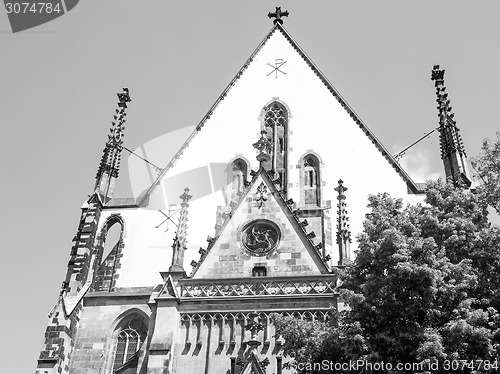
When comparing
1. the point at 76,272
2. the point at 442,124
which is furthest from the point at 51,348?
the point at 442,124

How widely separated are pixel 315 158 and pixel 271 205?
399cm

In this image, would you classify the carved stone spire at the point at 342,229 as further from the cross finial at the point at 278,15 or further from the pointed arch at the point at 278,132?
the cross finial at the point at 278,15

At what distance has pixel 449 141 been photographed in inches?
880

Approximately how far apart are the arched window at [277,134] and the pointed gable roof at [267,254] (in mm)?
2449

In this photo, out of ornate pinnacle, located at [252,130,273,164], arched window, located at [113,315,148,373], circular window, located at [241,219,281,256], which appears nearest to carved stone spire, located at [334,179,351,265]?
circular window, located at [241,219,281,256]

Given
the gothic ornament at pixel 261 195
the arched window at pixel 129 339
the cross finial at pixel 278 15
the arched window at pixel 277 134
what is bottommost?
the arched window at pixel 129 339

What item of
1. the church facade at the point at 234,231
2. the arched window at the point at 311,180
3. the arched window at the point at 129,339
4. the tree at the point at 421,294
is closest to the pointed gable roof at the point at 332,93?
the church facade at the point at 234,231

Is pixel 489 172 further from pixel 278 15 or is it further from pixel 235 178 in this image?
pixel 278 15

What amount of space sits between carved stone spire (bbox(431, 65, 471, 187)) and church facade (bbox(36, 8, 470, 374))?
2.5 inches

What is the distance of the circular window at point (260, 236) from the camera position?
19.9 metres

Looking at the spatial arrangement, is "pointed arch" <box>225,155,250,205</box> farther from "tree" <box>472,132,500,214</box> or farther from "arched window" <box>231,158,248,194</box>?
"tree" <box>472,132,500,214</box>

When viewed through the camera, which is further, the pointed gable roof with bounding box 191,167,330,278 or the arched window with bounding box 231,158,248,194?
the arched window with bounding box 231,158,248,194

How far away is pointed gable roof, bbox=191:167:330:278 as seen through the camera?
19219 mm

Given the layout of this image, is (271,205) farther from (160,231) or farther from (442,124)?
(442,124)
